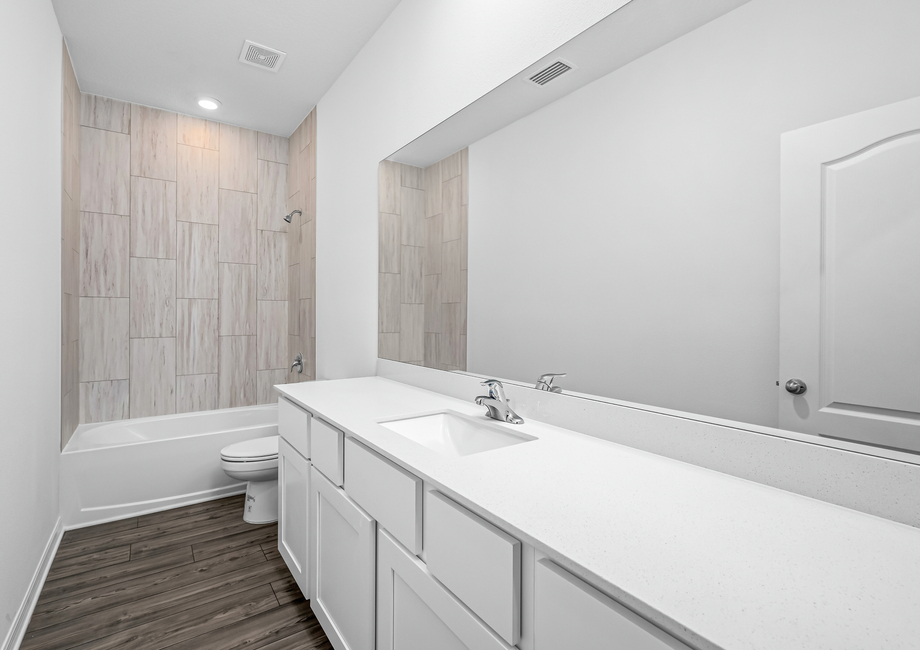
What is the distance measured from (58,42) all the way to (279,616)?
114 inches

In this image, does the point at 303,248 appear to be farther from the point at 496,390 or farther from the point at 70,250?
the point at 496,390

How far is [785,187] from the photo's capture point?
2.81 feet

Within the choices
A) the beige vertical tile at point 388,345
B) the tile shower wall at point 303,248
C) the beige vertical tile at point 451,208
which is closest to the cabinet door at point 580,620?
the beige vertical tile at point 451,208

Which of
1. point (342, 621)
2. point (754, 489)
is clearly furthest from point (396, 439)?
point (754, 489)

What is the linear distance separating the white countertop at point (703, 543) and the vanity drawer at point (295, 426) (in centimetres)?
69

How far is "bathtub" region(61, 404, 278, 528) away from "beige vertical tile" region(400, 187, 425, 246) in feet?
5.98

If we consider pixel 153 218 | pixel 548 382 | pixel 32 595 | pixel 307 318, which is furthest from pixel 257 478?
pixel 153 218

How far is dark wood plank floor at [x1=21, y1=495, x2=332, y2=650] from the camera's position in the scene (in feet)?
5.14

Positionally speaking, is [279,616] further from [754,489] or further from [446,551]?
[754,489]

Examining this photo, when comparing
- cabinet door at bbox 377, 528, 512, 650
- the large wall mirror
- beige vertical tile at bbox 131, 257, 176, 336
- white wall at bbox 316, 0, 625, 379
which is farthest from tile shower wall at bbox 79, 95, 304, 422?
cabinet door at bbox 377, 528, 512, 650

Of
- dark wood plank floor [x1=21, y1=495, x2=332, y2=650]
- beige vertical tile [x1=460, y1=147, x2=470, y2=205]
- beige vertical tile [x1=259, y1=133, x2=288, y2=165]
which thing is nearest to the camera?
dark wood plank floor [x1=21, y1=495, x2=332, y2=650]

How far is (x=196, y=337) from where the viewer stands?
3301 millimetres

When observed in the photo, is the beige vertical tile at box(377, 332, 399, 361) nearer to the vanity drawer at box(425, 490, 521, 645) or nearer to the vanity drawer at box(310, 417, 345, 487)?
the vanity drawer at box(310, 417, 345, 487)

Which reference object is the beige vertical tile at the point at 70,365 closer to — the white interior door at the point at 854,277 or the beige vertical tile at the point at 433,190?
the beige vertical tile at the point at 433,190
